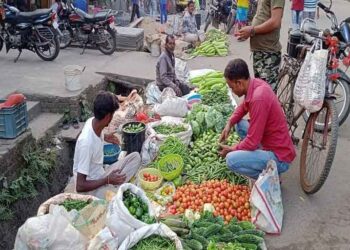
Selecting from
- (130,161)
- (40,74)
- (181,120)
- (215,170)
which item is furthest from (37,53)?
(215,170)

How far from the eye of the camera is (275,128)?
4.14 meters

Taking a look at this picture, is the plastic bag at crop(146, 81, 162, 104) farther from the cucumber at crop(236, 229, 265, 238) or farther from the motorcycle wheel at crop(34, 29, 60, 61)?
the cucumber at crop(236, 229, 265, 238)

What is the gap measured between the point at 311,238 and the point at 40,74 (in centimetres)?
554

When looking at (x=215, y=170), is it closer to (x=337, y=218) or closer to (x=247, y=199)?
(x=247, y=199)

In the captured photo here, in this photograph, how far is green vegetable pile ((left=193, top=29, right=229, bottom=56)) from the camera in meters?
10.7

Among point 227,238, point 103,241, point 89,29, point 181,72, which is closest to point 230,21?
point 89,29

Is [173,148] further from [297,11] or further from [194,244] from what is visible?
[297,11]

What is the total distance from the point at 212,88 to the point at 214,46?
382 centimetres

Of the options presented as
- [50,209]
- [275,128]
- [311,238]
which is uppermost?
[275,128]

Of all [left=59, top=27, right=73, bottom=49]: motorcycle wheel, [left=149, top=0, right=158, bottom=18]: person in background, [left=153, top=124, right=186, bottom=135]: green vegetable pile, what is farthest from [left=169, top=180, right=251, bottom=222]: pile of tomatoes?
[left=149, top=0, right=158, bottom=18]: person in background

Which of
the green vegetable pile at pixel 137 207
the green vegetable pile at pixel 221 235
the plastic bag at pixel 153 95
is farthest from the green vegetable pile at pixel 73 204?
the plastic bag at pixel 153 95

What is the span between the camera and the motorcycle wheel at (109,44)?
9.76 meters

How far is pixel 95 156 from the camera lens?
4180mm

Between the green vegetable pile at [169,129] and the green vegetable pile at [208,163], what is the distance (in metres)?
0.26
